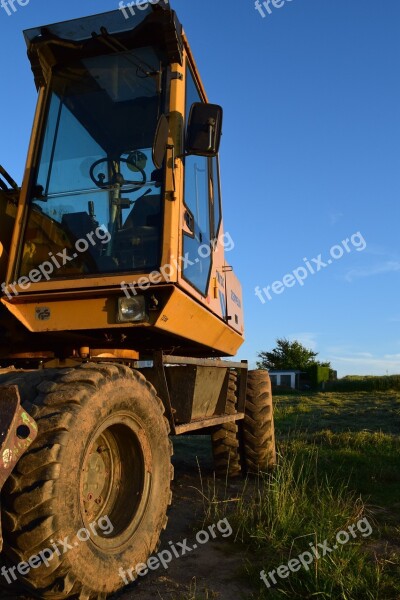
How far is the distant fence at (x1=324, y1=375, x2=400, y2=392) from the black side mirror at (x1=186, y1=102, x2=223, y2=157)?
28257 mm

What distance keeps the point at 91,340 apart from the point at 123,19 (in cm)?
226

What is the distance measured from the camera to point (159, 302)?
3.41 m

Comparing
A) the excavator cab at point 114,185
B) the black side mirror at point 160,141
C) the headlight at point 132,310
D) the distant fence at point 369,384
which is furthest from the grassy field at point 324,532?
the distant fence at point 369,384

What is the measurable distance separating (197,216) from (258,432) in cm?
301

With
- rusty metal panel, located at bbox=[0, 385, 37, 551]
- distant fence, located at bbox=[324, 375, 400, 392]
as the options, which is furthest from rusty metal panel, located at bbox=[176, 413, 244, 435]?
distant fence, located at bbox=[324, 375, 400, 392]

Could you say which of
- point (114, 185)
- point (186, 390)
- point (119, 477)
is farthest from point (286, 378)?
point (119, 477)

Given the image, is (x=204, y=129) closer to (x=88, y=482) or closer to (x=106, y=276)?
(x=106, y=276)

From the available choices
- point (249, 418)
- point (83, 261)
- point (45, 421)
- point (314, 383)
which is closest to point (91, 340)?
point (83, 261)

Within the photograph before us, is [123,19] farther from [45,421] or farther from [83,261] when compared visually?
[45,421]

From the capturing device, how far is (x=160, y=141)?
11.3ft

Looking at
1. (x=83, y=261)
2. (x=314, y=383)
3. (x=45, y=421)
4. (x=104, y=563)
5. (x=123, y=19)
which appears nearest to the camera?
(x=45, y=421)

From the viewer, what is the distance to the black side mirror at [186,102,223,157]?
11.6 ft

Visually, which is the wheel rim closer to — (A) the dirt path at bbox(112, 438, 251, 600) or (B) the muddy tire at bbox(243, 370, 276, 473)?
(A) the dirt path at bbox(112, 438, 251, 600)

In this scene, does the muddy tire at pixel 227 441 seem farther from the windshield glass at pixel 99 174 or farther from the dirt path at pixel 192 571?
the windshield glass at pixel 99 174
